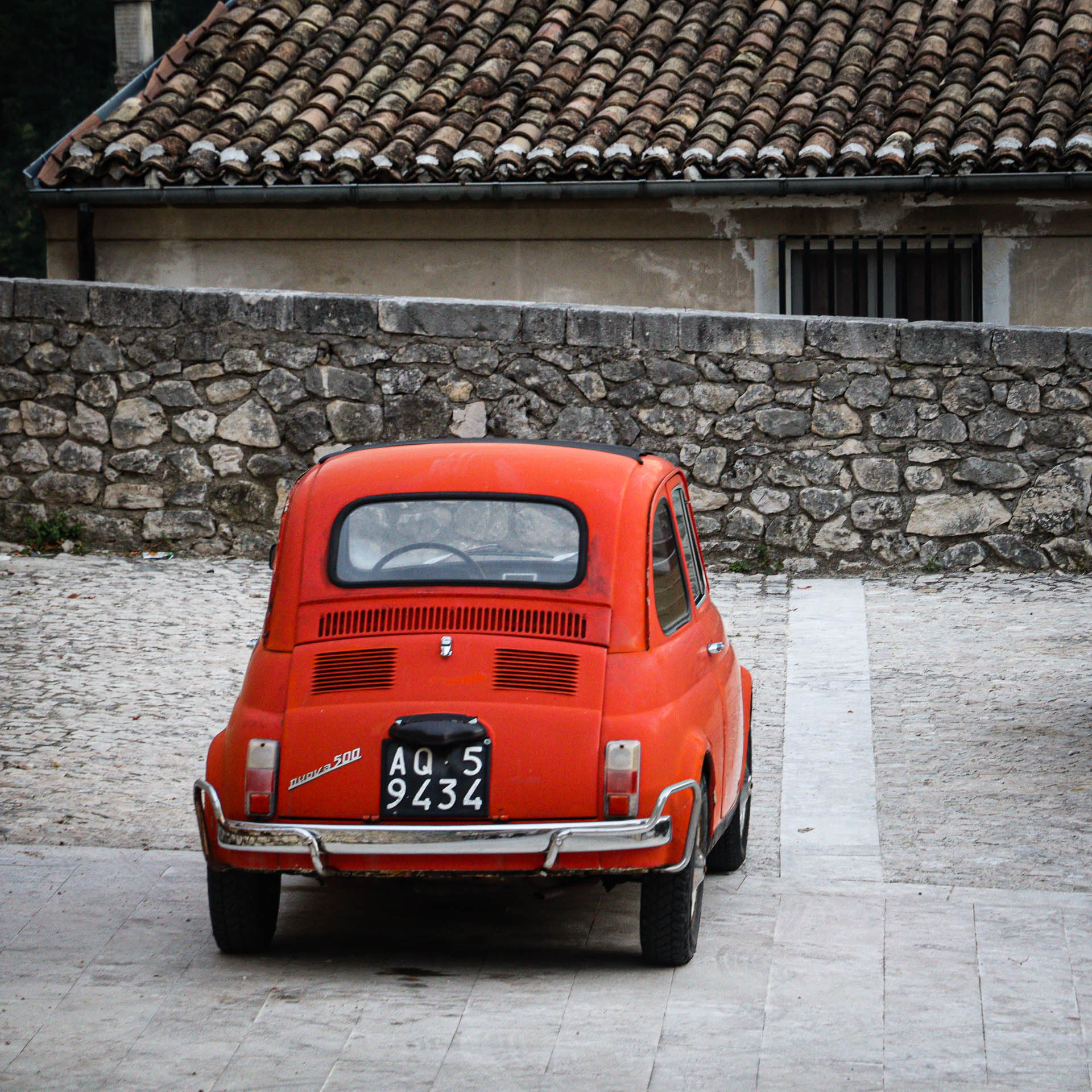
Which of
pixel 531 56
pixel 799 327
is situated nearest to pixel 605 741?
pixel 799 327

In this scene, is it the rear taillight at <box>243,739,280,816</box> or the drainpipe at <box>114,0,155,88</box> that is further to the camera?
the drainpipe at <box>114,0,155,88</box>

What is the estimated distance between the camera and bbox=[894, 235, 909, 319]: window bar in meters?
12.5

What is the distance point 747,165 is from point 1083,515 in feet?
11.9

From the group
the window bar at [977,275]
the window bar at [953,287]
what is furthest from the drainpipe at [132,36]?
the window bar at [977,275]

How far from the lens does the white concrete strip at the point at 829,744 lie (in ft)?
19.0

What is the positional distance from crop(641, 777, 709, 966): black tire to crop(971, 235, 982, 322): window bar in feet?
28.8

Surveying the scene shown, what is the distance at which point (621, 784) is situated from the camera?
14.4ft

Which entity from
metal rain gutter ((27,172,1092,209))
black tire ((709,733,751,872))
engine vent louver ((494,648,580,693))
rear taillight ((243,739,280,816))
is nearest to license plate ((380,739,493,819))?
engine vent louver ((494,648,580,693))

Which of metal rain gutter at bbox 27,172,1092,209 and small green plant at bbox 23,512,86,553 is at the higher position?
metal rain gutter at bbox 27,172,1092,209

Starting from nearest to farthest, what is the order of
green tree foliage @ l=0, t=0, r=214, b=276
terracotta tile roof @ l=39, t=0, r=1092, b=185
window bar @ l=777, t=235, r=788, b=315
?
1. terracotta tile roof @ l=39, t=0, r=1092, b=185
2. window bar @ l=777, t=235, r=788, b=315
3. green tree foliage @ l=0, t=0, r=214, b=276

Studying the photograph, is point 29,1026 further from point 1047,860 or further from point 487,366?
point 487,366

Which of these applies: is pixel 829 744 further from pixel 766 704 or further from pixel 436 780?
pixel 436 780

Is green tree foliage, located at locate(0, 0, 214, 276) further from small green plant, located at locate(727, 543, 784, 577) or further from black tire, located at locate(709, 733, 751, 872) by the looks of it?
black tire, located at locate(709, 733, 751, 872)

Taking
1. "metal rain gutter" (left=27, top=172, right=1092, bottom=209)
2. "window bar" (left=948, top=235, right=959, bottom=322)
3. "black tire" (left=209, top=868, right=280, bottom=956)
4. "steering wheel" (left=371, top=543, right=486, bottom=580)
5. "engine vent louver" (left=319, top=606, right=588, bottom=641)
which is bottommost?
"black tire" (left=209, top=868, right=280, bottom=956)
